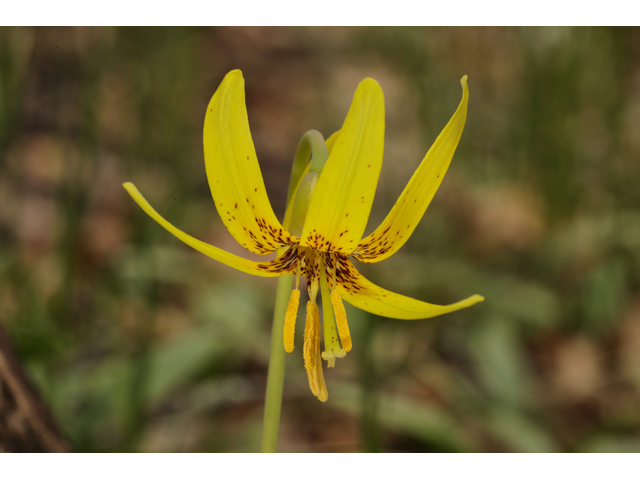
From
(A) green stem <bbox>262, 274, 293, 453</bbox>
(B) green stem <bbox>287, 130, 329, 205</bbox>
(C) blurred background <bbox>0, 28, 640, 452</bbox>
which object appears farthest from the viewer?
(C) blurred background <bbox>0, 28, 640, 452</bbox>

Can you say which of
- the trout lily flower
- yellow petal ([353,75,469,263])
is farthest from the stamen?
yellow petal ([353,75,469,263])

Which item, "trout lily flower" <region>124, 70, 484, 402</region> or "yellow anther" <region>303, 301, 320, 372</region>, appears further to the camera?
"yellow anther" <region>303, 301, 320, 372</region>

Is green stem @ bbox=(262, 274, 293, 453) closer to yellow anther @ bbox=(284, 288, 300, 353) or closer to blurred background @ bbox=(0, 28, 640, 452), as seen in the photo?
yellow anther @ bbox=(284, 288, 300, 353)

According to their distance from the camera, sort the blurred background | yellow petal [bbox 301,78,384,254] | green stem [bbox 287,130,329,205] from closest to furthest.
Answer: yellow petal [bbox 301,78,384,254]
green stem [bbox 287,130,329,205]
the blurred background

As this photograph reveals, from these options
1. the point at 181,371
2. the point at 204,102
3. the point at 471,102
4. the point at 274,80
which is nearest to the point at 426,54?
the point at 471,102

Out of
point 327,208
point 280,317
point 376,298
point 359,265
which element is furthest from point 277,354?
point 359,265

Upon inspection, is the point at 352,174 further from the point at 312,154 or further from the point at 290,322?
the point at 290,322

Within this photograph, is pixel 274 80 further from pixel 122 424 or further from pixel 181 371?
pixel 122 424
